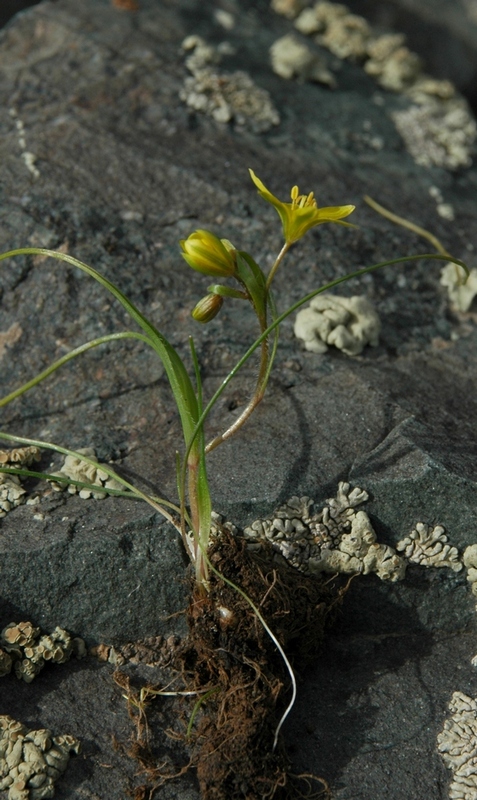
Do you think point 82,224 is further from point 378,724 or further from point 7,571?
point 378,724

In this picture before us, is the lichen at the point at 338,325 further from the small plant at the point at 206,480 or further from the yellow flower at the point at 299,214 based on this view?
the yellow flower at the point at 299,214

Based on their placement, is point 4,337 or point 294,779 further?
point 4,337

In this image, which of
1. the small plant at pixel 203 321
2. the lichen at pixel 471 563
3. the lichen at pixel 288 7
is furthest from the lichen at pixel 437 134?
the lichen at pixel 471 563

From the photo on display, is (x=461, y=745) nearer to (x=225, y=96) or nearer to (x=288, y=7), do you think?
(x=225, y=96)

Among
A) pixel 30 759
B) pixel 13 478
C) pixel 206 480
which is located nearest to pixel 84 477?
pixel 13 478

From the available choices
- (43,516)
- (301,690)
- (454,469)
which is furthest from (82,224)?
(301,690)

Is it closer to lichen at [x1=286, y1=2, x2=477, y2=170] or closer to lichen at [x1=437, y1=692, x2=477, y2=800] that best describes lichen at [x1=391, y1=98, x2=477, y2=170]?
lichen at [x1=286, y1=2, x2=477, y2=170]

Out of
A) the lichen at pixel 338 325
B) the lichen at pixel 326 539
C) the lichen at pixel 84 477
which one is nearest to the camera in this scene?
the lichen at pixel 326 539
